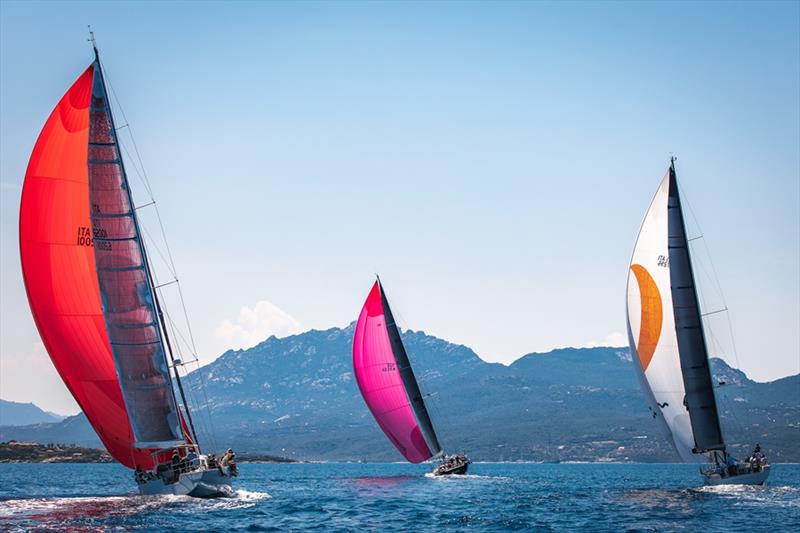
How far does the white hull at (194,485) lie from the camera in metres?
50.5

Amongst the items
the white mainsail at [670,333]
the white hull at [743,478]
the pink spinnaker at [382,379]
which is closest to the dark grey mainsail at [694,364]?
the white mainsail at [670,333]

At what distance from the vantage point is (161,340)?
52500mm

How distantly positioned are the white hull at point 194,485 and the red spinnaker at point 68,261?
3006mm

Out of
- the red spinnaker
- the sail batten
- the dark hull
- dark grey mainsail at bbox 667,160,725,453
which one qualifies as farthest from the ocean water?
the dark hull

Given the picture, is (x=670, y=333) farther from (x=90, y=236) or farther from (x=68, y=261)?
(x=68, y=261)

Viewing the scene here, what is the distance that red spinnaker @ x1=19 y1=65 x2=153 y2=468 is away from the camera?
5028 cm

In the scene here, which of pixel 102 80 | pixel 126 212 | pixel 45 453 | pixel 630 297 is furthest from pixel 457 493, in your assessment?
pixel 45 453

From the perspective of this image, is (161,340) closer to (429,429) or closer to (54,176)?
(54,176)

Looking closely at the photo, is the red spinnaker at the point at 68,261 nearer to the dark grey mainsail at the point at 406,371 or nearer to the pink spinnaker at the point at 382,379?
the pink spinnaker at the point at 382,379

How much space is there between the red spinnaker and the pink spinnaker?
3516cm

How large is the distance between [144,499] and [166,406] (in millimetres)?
4960

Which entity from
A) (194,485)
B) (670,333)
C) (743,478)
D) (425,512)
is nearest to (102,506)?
(194,485)

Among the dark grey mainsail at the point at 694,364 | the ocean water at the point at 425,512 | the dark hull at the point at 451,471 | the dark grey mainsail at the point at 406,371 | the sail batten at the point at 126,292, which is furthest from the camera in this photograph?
the dark hull at the point at 451,471

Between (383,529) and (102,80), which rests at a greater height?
(102,80)
